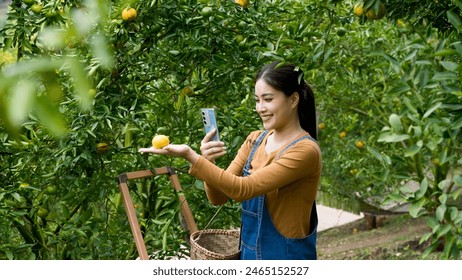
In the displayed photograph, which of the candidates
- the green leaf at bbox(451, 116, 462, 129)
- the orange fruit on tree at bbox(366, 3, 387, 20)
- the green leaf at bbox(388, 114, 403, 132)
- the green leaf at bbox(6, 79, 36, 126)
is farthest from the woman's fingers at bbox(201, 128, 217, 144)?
the green leaf at bbox(6, 79, 36, 126)

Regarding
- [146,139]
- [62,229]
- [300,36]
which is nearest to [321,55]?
[300,36]

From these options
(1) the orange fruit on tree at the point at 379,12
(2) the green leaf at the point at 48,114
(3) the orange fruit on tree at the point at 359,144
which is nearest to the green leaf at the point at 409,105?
(1) the orange fruit on tree at the point at 379,12

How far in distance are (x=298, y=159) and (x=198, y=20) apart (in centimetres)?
77

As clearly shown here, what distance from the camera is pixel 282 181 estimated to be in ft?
5.35

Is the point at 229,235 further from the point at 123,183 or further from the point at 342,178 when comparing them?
the point at 342,178

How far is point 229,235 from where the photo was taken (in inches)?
80.2

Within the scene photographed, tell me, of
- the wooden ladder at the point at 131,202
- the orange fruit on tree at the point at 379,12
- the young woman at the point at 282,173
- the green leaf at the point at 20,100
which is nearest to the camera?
the green leaf at the point at 20,100

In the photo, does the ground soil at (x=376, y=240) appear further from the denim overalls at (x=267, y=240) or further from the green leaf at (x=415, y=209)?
the green leaf at (x=415, y=209)

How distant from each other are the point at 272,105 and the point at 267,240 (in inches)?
14.7

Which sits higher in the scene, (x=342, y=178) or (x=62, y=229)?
(x=62, y=229)

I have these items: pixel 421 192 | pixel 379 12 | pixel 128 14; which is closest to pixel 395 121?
pixel 421 192

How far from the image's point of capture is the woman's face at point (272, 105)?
1725 millimetres

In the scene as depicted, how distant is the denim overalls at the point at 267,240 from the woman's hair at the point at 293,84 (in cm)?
10

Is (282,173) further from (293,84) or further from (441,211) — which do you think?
(441,211)
